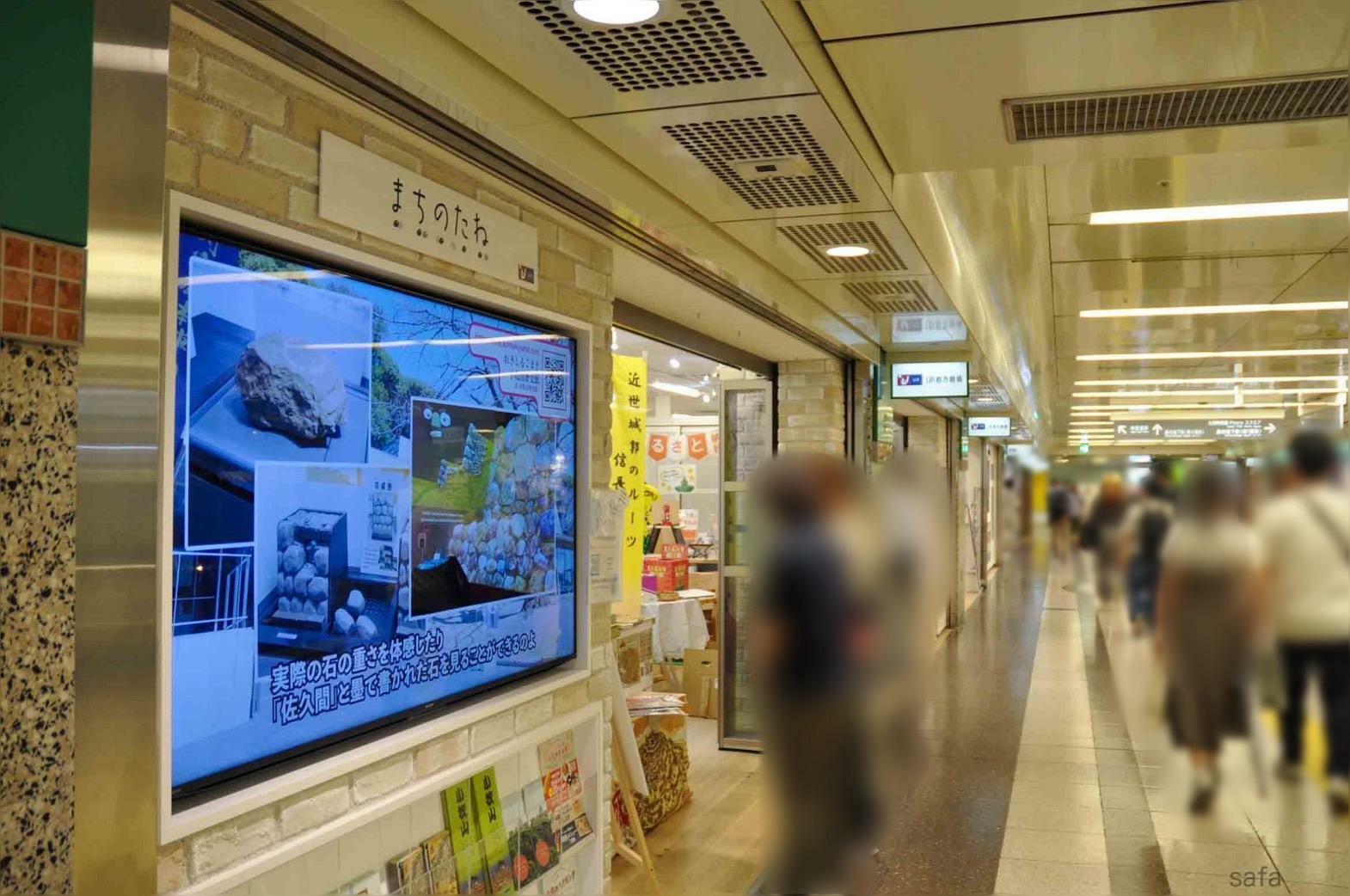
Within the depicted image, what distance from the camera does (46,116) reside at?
152 centimetres

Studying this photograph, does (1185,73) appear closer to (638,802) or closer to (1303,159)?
(1303,159)

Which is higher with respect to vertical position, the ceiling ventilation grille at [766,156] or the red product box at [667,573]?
the ceiling ventilation grille at [766,156]

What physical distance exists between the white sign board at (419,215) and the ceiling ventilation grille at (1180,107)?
1285 millimetres

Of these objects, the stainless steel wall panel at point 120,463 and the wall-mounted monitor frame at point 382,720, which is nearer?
the stainless steel wall panel at point 120,463

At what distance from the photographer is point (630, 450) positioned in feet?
15.6

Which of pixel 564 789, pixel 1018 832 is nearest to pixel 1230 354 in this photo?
pixel 1018 832

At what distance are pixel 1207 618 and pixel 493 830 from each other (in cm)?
297

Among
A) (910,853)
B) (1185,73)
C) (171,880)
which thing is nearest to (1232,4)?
(1185,73)

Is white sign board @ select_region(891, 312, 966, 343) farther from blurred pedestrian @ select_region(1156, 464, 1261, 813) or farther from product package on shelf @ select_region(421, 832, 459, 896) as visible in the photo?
product package on shelf @ select_region(421, 832, 459, 896)

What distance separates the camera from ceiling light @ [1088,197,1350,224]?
4.37 metres

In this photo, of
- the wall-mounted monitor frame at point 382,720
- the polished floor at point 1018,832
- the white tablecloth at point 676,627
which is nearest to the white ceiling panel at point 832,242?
the wall-mounted monitor frame at point 382,720

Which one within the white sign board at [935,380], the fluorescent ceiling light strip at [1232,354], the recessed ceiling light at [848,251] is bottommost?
the white sign board at [935,380]

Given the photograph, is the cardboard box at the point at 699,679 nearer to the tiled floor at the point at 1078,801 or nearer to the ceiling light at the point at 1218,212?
the tiled floor at the point at 1078,801

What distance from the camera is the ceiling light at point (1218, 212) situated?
4.37m
